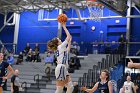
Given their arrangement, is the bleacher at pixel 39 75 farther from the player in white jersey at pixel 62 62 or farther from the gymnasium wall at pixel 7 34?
the player in white jersey at pixel 62 62

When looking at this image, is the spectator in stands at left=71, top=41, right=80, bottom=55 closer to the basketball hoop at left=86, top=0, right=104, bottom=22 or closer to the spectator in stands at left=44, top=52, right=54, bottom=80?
the spectator in stands at left=44, top=52, right=54, bottom=80

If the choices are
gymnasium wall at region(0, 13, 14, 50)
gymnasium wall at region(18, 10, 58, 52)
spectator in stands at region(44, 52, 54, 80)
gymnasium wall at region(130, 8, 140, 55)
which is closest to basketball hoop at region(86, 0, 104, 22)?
gymnasium wall at region(130, 8, 140, 55)

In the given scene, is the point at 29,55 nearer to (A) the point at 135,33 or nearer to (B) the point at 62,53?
(A) the point at 135,33

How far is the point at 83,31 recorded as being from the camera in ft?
95.8

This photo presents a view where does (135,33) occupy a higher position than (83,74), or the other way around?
(135,33)

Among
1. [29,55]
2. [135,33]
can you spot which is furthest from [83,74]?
[135,33]

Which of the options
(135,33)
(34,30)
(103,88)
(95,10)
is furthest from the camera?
(34,30)

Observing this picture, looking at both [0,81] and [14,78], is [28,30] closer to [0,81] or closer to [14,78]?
[14,78]

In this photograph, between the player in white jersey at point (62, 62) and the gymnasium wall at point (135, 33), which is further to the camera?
the gymnasium wall at point (135, 33)

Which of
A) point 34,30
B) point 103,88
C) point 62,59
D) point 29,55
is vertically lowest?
point 29,55

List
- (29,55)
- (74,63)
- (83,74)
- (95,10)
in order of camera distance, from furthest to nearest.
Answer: (29,55), (95,10), (74,63), (83,74)

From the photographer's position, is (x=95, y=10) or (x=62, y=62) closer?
(x=62, y=62)

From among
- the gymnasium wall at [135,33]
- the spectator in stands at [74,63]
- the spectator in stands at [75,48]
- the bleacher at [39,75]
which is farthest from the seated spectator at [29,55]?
the gymnasium wall at [135,33]

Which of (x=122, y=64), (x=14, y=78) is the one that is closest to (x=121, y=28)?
(x=122, y=64)
